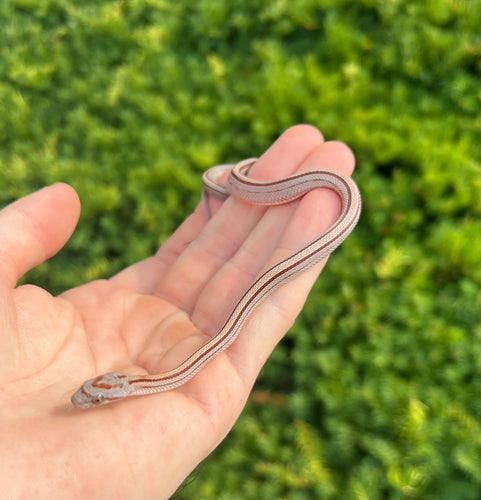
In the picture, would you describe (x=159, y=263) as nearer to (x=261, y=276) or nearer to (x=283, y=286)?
(x=261, y=276)

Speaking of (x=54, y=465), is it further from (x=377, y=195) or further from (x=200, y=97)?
(x=200, y=97)

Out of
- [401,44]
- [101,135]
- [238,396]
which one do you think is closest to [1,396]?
[238,396]

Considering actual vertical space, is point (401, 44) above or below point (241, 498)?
above

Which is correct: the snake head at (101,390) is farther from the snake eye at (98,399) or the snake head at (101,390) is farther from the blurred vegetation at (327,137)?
the blurred vegetation at (327,137)

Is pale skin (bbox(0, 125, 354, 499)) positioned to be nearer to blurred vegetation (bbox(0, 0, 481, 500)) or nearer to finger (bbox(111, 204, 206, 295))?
finger (bbox(111, 204, 206, 295))

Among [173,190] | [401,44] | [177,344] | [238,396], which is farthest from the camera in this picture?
[173,190]

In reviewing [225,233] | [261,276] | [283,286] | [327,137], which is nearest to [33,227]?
[225,233]
